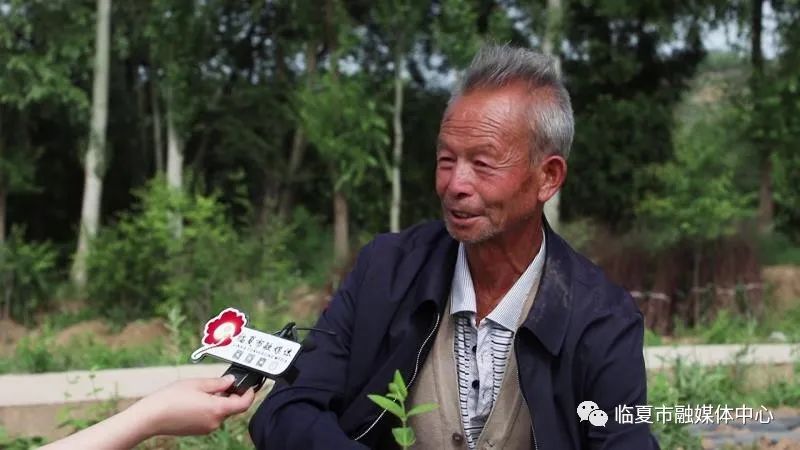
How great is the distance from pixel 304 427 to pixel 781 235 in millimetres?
18476

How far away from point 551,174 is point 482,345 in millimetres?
416

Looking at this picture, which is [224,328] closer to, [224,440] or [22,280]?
[224,440]

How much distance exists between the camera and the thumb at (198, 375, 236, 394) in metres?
1.93

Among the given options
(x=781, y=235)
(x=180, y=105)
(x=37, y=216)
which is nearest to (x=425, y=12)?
(x=180, y=105)

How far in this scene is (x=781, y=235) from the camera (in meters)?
19.3

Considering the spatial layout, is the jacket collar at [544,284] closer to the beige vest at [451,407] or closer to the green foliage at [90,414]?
the beige vest at [451,407]

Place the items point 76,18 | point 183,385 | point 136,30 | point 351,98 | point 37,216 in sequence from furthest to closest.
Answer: point 37,216 → point 136,30 → point 76,18 → point 351,98 → point 183,385

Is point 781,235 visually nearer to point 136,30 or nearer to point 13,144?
point 136,30

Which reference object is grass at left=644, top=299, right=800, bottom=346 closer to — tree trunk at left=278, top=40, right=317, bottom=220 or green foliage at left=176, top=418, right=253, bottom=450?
green foliage at left=176, top=418, right=253, bottom=450

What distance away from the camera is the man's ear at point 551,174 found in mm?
2320

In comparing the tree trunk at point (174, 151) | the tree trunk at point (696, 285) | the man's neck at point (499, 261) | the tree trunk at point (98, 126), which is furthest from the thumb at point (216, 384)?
the tree trunk at point (174, 151)

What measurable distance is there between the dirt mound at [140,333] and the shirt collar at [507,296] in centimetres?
1026

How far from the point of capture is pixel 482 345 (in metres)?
2.43

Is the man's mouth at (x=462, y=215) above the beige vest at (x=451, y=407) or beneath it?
above
